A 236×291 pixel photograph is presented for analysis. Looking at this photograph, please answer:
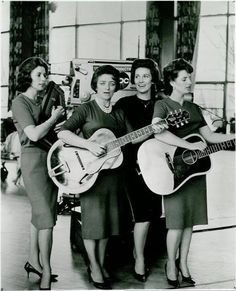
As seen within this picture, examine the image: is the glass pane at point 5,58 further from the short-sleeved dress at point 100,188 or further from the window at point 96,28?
the short-sleeved dress at point 100,188

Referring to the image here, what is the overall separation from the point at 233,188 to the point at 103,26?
5.19 feet

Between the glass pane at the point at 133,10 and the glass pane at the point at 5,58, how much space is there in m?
0.75

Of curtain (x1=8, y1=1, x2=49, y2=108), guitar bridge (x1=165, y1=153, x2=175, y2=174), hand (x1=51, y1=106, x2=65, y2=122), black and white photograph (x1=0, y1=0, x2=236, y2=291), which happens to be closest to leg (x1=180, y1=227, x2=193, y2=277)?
black and white photograph (x1=0, y1=0, x2=236, y2=291)

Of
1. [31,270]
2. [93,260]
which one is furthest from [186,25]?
[31,270]

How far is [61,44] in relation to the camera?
311 centimetres

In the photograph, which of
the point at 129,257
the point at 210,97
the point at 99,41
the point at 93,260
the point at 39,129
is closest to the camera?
the point at 39,129

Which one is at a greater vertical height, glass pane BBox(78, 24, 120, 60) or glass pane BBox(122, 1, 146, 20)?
glass pane BBox(122, 1, 146, 20)

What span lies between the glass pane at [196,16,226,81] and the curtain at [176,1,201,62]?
0.57 ft

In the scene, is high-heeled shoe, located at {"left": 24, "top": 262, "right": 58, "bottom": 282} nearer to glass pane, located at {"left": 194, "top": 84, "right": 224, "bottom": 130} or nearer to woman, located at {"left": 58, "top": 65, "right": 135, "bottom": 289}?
woman, located at {"left": 58, "top": 65, "right": 135, "bottom": 289}

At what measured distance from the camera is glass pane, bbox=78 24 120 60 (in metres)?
3.20

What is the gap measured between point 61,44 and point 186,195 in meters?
1.43

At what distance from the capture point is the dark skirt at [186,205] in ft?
7.55

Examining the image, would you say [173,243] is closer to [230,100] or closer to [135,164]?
[135,164]

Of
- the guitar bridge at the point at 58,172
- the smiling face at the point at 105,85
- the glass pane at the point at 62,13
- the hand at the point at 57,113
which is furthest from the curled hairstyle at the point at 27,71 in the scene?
the glass pane at the point at 62,13
